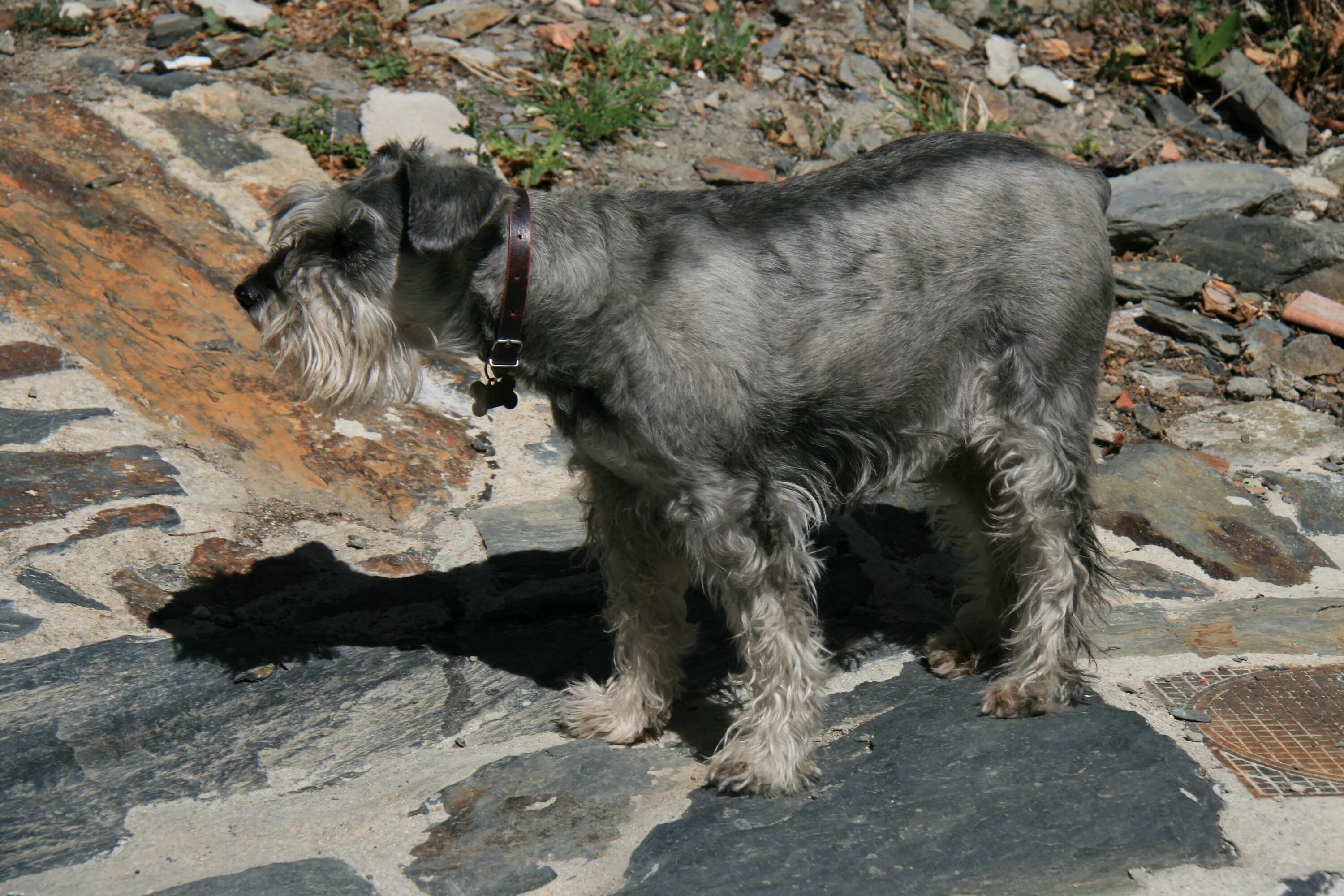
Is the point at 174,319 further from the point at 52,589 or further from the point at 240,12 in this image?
the point at 240,12

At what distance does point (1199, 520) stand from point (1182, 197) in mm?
2848

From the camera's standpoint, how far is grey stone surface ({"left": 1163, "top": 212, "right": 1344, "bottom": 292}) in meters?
6.60

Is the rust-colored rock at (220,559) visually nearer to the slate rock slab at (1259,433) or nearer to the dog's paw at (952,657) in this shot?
the dog's paw at (952,657)

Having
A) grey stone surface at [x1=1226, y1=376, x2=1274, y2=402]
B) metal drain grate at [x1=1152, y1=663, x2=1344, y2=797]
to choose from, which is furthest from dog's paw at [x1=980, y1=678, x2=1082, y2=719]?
grey stone surface at [x1=1226, y1=376, x2=1274, y2=402]

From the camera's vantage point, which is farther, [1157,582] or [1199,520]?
[1199,520]

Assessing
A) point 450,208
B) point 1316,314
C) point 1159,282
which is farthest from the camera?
point 1159,282

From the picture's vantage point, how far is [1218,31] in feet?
25.5

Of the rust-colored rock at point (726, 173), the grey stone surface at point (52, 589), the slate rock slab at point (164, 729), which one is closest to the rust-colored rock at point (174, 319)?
the grey stone surface at point (52, 589)

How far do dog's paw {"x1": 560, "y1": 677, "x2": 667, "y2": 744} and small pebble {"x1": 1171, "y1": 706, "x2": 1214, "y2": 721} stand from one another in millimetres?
1589

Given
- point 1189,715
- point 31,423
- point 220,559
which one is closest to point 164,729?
point 220,559

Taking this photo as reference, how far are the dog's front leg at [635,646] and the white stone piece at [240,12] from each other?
15.9 ft

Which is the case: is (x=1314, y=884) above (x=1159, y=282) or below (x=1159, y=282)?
below

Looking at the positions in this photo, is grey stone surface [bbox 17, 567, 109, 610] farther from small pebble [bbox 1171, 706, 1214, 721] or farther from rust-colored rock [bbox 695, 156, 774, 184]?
rust-colored rock [bbox 695, 156, 774, 184]

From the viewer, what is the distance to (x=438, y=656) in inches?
162
